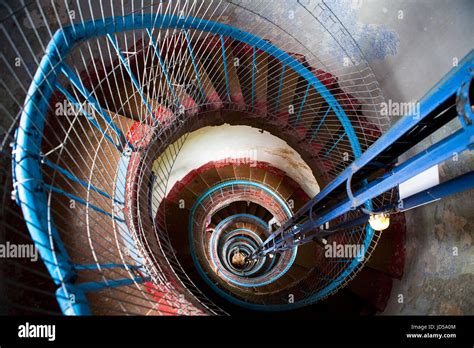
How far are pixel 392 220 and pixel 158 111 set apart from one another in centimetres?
394

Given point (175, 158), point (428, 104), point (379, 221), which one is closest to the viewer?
point (428, 104)

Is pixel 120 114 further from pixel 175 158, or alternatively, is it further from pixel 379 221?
pixel 379 221

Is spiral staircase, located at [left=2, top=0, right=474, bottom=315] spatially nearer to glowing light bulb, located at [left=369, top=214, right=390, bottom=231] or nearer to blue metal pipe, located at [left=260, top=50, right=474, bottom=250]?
blue metal pipe, located at [left=260, top=50, right=474, bottom=250]

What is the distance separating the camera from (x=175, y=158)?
3764 millimetres

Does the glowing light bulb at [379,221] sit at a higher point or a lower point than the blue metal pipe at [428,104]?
lower

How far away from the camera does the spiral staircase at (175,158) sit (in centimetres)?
241

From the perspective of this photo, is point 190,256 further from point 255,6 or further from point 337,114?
point 255,6

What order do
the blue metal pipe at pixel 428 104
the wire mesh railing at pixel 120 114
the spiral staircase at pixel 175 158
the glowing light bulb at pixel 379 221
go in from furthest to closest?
the glowing light bulb at pixel 379 221 → the spiral staircase at pixel 175 158 → the wire mesh railing at pixel 120 114 → the blue metal pipe at pixel 428 104

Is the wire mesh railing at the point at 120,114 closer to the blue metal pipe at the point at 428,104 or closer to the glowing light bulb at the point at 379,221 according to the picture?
the glowing light bulb at the point at 379,221

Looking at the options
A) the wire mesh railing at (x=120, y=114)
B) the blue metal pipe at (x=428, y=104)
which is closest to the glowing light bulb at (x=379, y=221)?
the blue metal pipe at (x=428, y=104)

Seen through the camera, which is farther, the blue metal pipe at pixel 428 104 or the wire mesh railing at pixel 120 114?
the wire mesh railing at pixel 120 114

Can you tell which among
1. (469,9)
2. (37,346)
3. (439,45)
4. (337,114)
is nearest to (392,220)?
(337,114)

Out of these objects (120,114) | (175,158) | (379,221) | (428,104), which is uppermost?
(120,114)

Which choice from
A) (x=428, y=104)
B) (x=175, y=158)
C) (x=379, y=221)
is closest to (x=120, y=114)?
(x=175, y=158)
